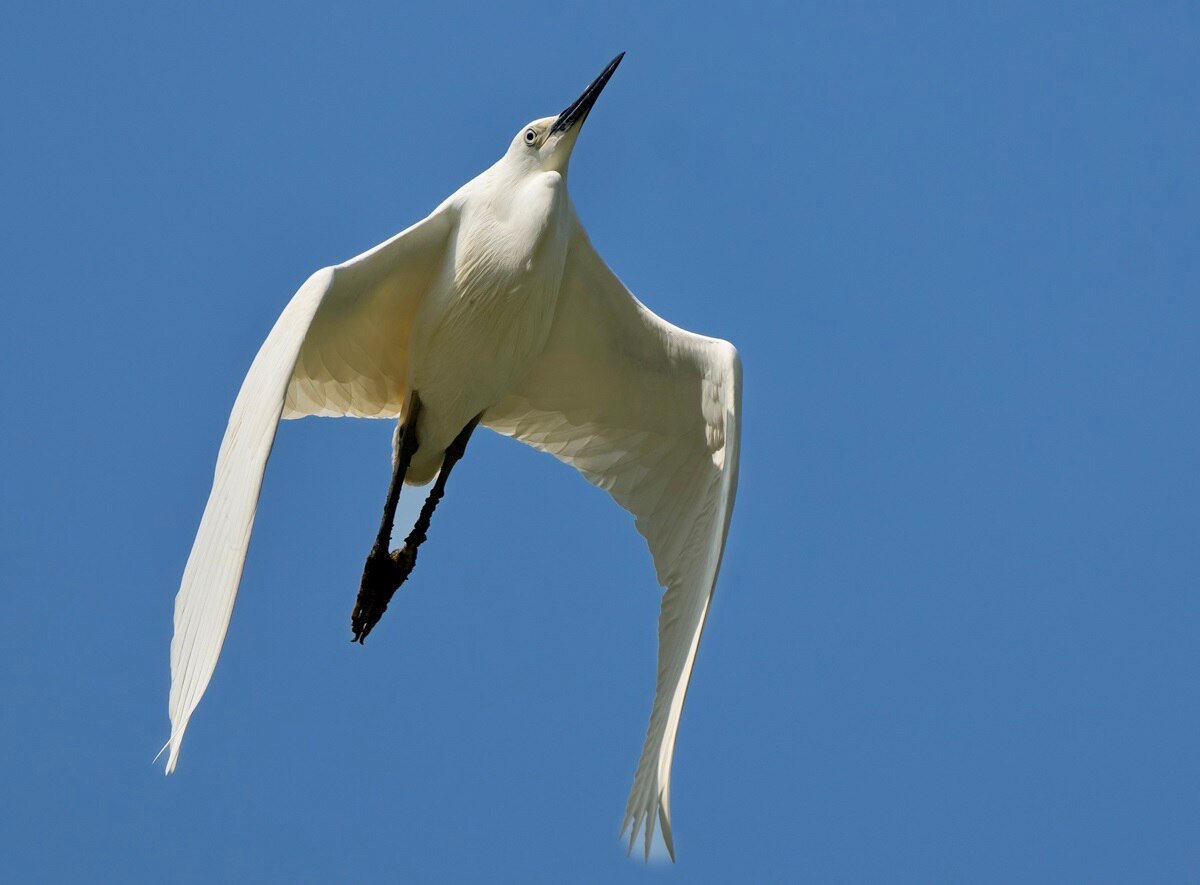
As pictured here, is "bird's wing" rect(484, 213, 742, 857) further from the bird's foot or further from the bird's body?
the bird's foot

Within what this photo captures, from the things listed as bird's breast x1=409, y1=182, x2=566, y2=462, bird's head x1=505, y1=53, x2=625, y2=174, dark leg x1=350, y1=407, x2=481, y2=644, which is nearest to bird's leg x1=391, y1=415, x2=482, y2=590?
dark leg x1=350, y1=407, x2=481, y2=644

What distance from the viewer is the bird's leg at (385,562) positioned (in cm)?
1051

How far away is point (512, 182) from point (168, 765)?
3.56 metres

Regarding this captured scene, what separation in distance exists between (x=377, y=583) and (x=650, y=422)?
1.62 metres

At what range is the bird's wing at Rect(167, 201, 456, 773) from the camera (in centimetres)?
835

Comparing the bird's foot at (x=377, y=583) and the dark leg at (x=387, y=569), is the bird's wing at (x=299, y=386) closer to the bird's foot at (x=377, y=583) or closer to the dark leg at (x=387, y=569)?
the dark leg at (x=387, y=569)

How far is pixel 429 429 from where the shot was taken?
419 inches

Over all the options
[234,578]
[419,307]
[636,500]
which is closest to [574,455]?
[636,500]

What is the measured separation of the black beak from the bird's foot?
2.20m

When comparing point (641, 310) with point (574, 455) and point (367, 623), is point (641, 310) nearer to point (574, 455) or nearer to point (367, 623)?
point (574, 455)

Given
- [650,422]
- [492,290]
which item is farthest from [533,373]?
[492,290]

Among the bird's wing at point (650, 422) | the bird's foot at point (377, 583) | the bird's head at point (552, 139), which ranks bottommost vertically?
the bird's foot at point (377, 583)

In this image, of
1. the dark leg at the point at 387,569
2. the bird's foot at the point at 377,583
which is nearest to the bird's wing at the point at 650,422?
the dark leg at the point at 387,569

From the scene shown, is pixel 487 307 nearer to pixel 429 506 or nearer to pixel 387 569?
pixel 429 506
